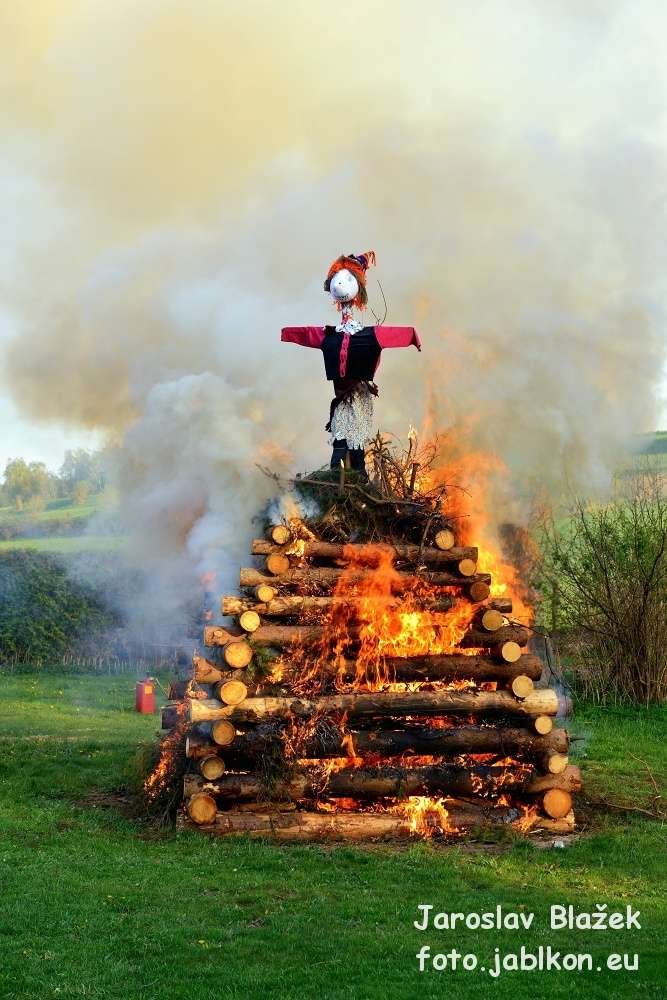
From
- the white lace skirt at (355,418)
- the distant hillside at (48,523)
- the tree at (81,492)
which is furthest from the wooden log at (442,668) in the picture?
the tree at (81,492)

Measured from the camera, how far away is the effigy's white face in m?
12.4

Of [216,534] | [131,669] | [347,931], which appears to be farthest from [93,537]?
[347,931]

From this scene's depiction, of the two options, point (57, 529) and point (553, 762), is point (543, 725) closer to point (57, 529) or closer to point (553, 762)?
point (553, 762)

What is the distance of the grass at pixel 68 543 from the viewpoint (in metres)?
29.0

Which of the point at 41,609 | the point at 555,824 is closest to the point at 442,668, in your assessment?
the point at 555,824

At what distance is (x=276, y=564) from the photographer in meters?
11.0

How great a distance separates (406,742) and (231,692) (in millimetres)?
1977

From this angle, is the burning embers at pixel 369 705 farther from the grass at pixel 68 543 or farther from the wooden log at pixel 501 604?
the grass at pixel 68 543

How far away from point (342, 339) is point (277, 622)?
374cm

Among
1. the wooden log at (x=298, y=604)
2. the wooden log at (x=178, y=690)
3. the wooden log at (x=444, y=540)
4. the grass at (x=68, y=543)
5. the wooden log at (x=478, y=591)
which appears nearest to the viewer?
the wooden log at (x=298, y=604)

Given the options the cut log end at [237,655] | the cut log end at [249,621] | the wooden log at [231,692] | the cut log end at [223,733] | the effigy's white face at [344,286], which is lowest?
the cut log end at [223,733]

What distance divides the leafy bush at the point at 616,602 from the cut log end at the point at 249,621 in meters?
9.70

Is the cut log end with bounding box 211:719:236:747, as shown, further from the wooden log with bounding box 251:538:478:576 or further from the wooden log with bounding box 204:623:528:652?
the wooden log with bounding box 251:538:478:576

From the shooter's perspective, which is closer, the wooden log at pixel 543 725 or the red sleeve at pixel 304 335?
the wooden log at pixel 543 725
